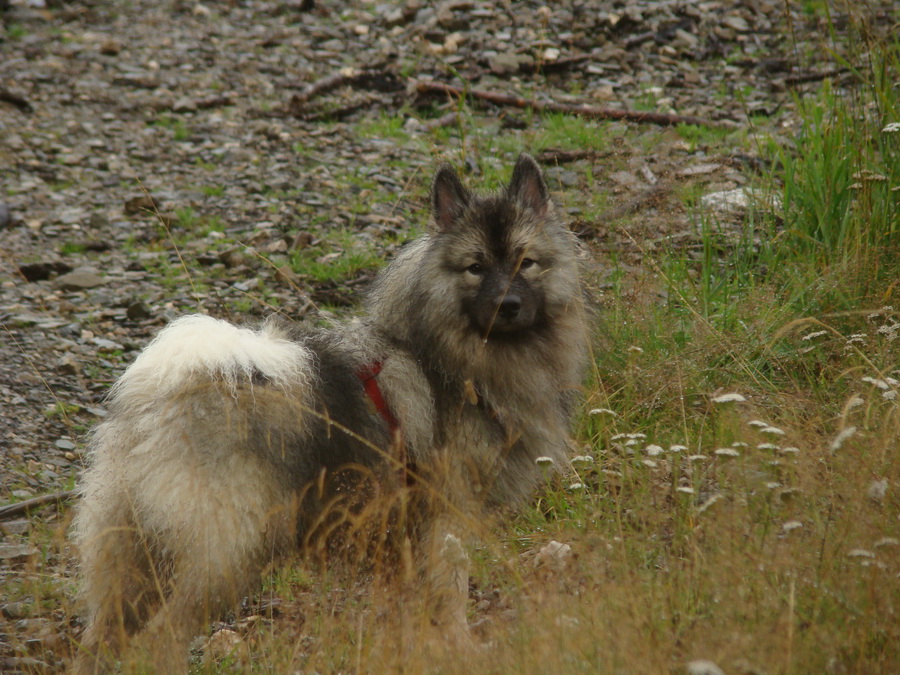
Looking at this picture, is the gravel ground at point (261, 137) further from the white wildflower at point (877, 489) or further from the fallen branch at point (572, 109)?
the white wildflower at point (877, 489)

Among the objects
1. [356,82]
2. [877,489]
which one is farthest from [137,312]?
[877,489]

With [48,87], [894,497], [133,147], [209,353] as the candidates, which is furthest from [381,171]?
[894,497]

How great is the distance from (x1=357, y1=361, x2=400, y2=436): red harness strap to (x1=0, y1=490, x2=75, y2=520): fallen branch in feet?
4.57

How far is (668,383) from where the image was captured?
413 cm

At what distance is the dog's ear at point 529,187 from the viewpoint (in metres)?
3.78

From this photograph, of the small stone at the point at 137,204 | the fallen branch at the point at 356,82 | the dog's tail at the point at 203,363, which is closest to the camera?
the dog's tail at the point at 203,363

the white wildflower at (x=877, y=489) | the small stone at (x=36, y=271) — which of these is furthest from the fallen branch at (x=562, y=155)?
the white wildflower at (x=877, y=489)

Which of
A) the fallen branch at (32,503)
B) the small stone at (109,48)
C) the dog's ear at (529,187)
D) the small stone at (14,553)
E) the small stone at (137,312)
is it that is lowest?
the small stone at (14,553)

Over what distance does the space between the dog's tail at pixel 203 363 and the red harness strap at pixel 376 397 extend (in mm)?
276

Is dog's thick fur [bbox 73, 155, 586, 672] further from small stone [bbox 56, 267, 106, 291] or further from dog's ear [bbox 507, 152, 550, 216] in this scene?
small stone [bbox 56, 267, 106, 291]

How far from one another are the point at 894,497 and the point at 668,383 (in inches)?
58.5

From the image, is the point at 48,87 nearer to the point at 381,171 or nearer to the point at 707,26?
the point at 381,171

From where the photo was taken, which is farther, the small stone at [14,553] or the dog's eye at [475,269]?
the small stone at [14,553]

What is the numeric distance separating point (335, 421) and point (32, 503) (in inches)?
62.7
